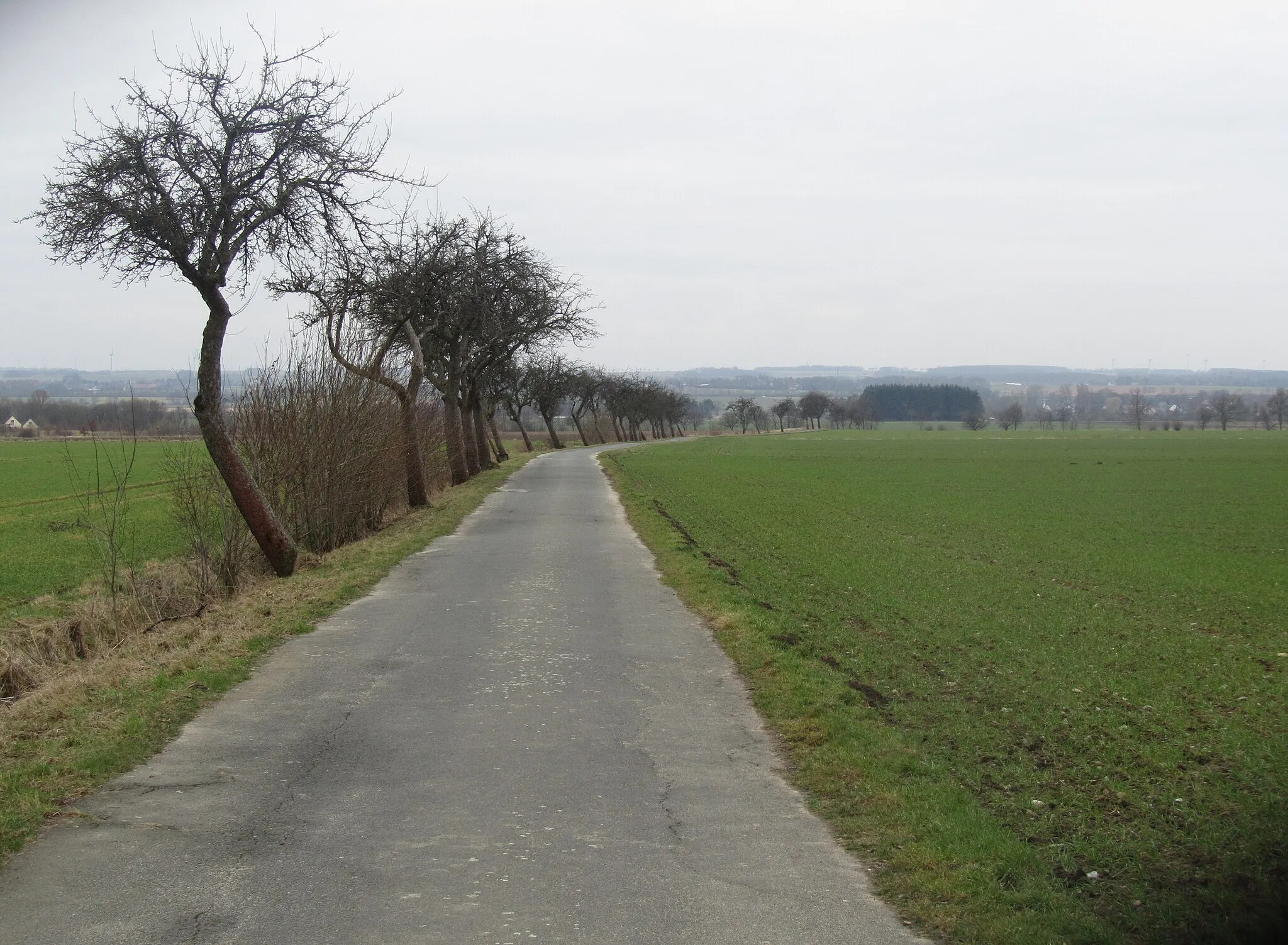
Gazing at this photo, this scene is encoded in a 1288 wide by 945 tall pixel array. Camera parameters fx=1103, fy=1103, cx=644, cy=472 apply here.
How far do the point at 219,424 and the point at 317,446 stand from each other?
409cm

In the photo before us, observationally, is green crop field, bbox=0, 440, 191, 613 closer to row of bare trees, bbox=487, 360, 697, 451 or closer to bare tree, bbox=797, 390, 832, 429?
row of bare trees, bbox=487, 360, 697, 451

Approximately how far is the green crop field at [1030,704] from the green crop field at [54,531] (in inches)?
378

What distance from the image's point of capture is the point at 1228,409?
169375 mm

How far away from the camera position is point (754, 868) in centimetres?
Result: 503

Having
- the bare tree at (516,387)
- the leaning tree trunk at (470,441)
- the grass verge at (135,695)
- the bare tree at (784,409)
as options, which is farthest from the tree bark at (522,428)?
the bare tree at (784,409)

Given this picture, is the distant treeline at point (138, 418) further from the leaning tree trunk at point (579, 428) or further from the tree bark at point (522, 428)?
the leaning tree trunk at point (579, 428)

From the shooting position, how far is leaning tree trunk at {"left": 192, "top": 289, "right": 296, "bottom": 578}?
49.3ft

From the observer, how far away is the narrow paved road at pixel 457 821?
4379mm

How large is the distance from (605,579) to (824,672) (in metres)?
5.86

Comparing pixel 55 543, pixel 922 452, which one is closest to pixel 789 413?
pixel 922 452

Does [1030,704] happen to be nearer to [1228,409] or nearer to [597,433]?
[597,433]

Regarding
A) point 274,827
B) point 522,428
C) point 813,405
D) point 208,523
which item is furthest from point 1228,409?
point 274,827

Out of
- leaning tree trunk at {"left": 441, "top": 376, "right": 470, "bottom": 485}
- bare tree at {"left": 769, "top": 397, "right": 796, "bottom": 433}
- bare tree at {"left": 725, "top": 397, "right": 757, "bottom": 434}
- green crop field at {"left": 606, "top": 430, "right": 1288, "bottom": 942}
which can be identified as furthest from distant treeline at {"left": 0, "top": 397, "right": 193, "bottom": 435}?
bare tree at {"left": 769, "top": 397, "right": 796, "bottom": 433}

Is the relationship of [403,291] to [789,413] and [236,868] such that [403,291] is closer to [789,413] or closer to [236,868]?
[236,868]
